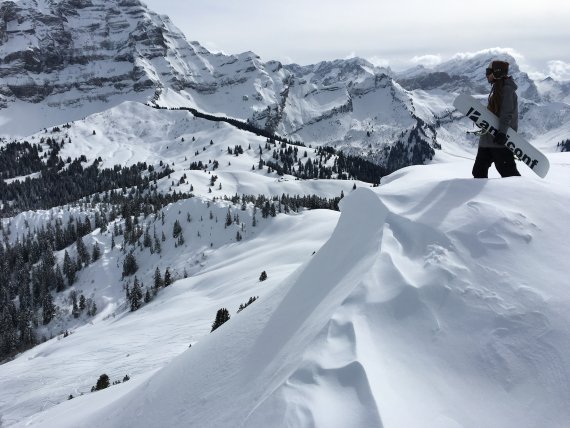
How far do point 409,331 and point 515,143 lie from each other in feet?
27.8

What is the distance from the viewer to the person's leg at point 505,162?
11.7 m

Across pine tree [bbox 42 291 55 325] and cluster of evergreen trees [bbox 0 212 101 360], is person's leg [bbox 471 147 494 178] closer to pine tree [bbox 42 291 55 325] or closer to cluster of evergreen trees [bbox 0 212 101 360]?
cluster of evergreen trees [bbox 0 212 101 360]

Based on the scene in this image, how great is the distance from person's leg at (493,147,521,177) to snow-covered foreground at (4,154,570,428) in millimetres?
1331

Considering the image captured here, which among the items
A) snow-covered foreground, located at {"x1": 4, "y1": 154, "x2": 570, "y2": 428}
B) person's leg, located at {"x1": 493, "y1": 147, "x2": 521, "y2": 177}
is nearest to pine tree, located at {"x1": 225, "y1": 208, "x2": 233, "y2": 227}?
snow-covered foreground, located at {"x1": 4, "y1": 154, "x2": 570, "y2": 428}

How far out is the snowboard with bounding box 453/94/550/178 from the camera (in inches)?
464

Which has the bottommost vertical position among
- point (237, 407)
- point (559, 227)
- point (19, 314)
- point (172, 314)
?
point (19, 314)

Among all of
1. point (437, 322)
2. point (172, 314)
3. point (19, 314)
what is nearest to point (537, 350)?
point (437, 322)

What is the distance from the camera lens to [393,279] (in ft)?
22.4

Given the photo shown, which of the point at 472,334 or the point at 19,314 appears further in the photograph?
the point at 19,314

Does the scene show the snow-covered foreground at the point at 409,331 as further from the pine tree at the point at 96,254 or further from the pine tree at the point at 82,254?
the pine tree at the point at 96,254

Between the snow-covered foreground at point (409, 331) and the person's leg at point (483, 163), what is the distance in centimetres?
198

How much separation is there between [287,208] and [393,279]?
149 meters

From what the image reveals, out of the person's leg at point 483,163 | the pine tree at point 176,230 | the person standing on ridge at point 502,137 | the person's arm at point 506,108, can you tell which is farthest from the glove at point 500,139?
the pine tree at point 176,230

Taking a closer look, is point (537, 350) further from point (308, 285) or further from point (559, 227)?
point (308, 285)
